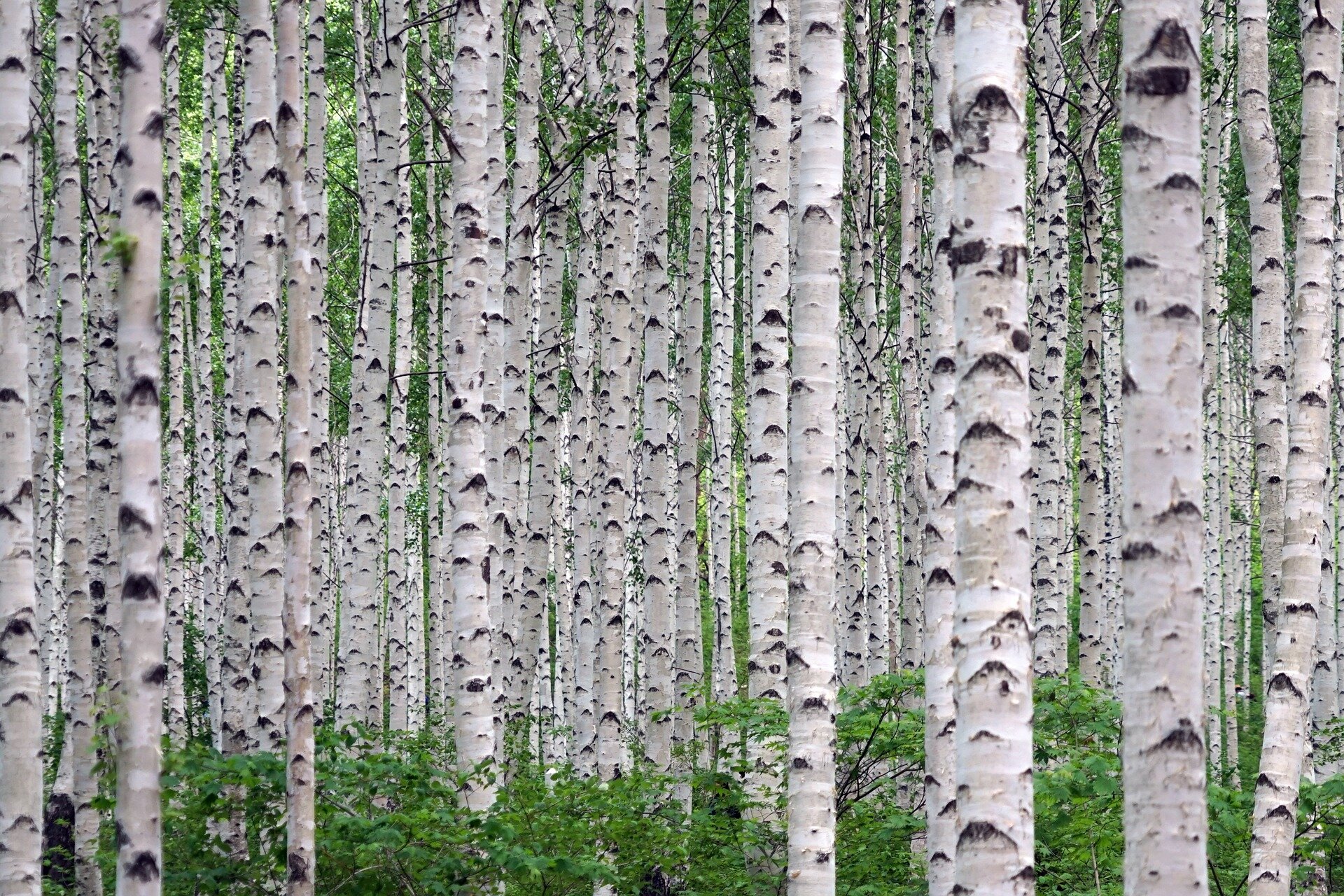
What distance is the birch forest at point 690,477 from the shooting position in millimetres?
3445

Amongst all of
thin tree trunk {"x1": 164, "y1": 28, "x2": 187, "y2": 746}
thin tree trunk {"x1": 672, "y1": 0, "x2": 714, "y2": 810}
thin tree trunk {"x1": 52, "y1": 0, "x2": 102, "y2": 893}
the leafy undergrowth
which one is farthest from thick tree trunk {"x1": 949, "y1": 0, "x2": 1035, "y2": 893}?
thin tree trunk {"x1": 164, "y1": 28, "x2": 187, "y2": 746}

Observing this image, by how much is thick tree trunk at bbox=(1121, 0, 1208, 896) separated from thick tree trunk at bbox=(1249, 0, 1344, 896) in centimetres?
303

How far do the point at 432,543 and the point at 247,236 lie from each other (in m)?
7.11

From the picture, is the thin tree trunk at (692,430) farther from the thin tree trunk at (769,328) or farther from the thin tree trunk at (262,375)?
the thin tree trunk at (262,375)

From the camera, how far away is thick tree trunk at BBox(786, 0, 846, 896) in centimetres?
561

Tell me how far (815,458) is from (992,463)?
2306mm

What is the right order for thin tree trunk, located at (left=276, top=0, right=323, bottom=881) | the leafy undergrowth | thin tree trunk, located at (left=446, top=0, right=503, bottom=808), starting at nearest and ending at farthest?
thin tree trunk, located at (left=276, top=0, right=323, bottom=881)
the leafy undergrowth
thin tree trunk, located at (left=446, top=0, right=503, bottom=808)

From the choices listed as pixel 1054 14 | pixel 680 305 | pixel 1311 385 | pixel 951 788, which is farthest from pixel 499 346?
pixel 680 305

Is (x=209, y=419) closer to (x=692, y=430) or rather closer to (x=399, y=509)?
(x=399, y=509)

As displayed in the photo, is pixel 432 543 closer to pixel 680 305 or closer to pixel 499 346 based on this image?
pixel 499 346

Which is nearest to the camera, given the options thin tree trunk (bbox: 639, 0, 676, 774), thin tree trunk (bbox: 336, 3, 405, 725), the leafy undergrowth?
the leafy undergrowth

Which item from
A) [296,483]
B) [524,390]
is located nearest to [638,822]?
[296,483]

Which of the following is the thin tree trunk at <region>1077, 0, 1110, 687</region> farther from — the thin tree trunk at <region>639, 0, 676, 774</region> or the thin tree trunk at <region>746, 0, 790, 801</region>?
the thin tree trunk at <region>746, 0, 790, 801</region>

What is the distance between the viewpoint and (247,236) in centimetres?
713
